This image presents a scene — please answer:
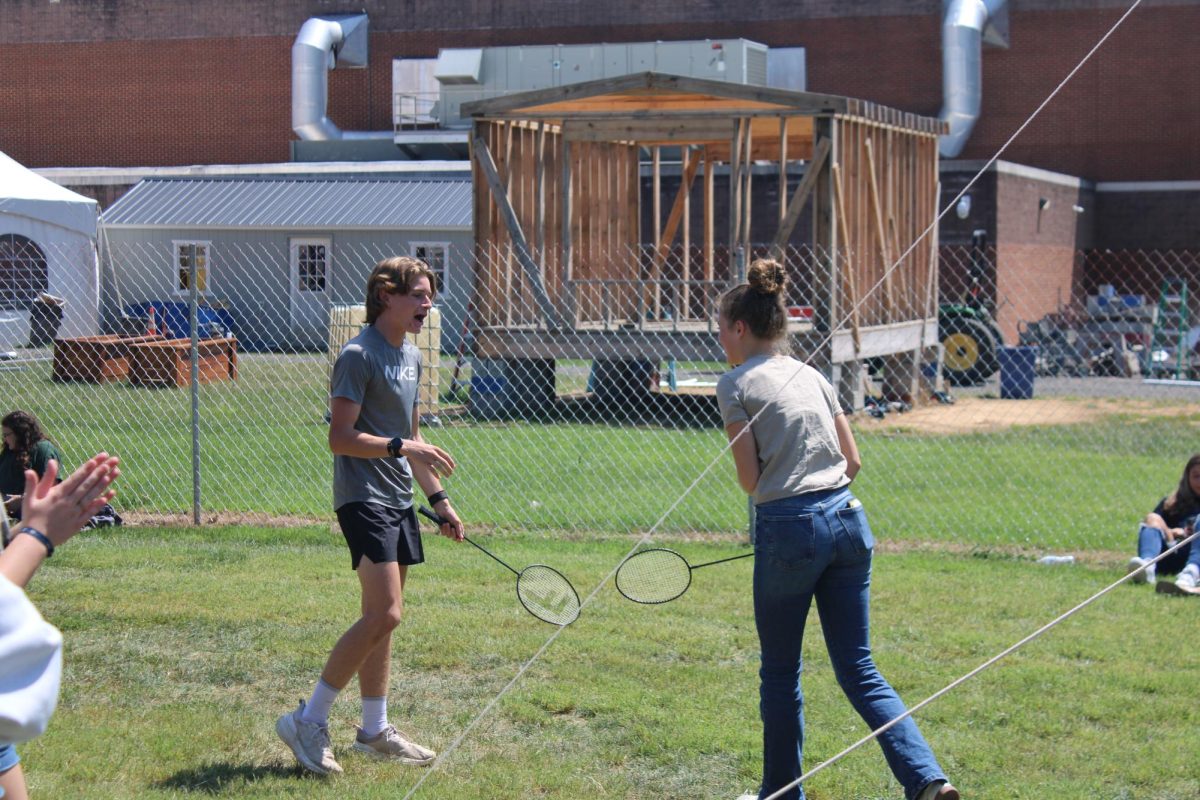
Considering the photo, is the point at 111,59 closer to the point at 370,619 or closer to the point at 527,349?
the point at 527,349

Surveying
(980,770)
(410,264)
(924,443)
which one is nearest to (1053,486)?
(924,443)

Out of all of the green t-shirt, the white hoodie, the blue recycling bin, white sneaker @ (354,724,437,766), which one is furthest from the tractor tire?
the white hoodie

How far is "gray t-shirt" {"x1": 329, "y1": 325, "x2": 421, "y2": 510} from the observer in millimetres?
4812

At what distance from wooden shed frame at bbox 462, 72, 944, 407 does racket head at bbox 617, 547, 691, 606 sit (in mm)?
10288

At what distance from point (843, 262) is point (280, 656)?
476 inches

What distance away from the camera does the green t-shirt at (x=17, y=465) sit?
826 cm

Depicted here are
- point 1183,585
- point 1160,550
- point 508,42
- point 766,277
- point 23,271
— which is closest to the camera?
point 766,277

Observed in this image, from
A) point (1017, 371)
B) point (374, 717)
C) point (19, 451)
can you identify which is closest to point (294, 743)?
point (374, 717)

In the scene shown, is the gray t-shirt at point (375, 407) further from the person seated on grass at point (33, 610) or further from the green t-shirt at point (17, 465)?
the green t-shirt at point (17, 465)

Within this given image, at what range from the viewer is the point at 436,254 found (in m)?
30.2

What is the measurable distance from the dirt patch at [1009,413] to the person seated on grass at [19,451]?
32.0 feet

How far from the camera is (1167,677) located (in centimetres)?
605

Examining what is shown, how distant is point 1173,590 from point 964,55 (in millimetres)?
31216

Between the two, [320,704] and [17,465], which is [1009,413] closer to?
[17,465]
